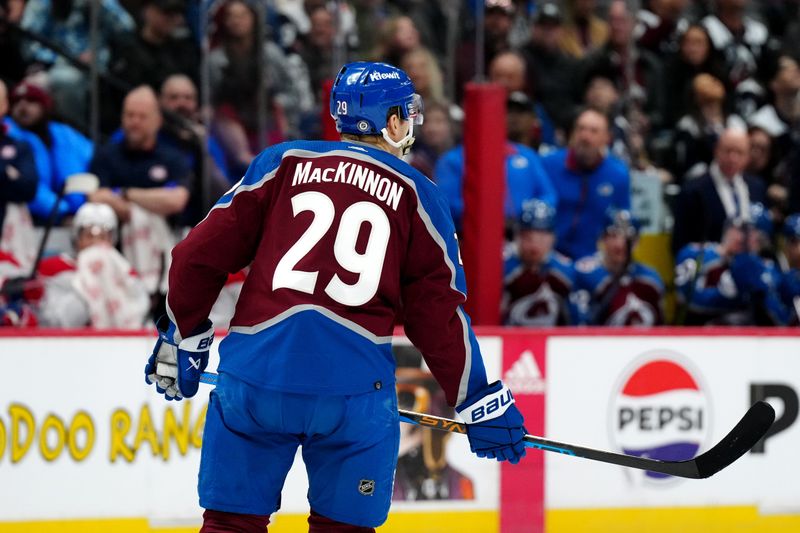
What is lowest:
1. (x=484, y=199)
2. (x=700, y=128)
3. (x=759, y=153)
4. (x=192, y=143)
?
(x=484, y=199)

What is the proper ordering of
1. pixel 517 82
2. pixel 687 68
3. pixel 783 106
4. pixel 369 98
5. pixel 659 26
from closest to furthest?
pixel 369 98
pixel 517 82
pixel 687 68
pixel 659 26
pixel 783 106

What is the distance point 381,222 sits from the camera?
10.3ft

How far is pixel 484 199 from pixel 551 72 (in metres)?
2.21

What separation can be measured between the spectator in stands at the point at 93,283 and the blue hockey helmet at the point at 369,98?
229 centimetres

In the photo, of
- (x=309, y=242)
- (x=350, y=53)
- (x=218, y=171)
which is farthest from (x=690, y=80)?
(x=309, y=242)

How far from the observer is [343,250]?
10.1ft

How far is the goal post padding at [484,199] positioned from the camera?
523cm

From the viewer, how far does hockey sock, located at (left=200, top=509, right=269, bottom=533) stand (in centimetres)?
312

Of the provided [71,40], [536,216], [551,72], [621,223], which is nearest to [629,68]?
[551,72]

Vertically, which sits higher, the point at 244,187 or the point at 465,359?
the point at 244,187

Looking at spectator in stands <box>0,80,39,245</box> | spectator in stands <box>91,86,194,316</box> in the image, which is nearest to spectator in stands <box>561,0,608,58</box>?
spectator in stands <box>91,86,194,316</box>

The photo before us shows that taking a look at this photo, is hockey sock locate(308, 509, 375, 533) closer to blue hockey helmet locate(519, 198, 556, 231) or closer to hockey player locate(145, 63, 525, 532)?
hockey player locate(145, 63, 525, 532)

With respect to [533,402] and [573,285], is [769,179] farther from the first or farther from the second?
[533,402]

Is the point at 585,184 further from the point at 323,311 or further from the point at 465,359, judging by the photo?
the point at 323,311
